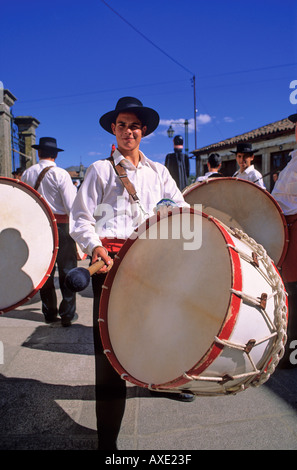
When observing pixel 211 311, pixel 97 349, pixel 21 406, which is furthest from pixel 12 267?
pixel 211 311

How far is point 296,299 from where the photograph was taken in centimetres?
280

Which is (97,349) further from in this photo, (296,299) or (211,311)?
(296,299)

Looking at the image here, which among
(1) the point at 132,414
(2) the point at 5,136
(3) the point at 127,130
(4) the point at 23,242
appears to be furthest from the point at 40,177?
(2) the point at 5,136

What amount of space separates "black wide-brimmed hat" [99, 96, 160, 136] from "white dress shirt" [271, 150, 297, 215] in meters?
1.16

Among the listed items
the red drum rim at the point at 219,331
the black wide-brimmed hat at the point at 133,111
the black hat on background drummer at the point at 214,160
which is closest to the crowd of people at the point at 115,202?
the black wide-brimmed hat at the point at 133,111

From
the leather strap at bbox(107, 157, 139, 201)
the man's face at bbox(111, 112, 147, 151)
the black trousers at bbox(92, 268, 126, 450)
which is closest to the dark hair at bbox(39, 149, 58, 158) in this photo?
the man's face at bbox(111, 112, 147, 151)

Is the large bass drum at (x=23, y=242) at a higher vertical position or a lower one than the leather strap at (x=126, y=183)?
lower

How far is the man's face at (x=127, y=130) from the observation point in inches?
72.1

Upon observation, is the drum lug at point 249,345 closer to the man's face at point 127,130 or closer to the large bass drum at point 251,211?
the man's face at point 127,130

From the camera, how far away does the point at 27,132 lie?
1088 cm

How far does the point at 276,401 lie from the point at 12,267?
5.74 feet

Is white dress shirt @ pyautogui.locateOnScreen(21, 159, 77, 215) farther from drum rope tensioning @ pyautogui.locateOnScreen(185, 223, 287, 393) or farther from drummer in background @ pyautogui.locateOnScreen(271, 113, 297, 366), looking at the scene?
drum rope tensioning @ pyautogui.locateOnScreen(185, 223, 287, 393)

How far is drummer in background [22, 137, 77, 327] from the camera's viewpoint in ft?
11.9

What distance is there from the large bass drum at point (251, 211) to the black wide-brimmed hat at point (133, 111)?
0.70m
